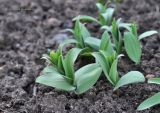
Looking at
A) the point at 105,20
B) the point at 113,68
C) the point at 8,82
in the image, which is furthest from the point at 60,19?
the point at 113,68

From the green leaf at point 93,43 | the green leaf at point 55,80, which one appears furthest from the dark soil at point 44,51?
the green leaf at point 93,43

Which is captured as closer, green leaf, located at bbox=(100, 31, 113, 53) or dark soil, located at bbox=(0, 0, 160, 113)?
dark soil, located at bbox=(0, 0, 160, 113)

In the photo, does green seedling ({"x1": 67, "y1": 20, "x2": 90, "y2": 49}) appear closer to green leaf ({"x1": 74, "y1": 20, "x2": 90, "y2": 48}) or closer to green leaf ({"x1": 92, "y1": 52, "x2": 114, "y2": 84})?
green leaf ({"x1": 74, "y1": 20, "x2": 90, "y2": 48})

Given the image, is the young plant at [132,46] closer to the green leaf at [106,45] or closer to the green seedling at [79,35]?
the green leaf at [106,45]

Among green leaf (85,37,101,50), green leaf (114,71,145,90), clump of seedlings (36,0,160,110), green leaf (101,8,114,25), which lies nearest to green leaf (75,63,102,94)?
clump of seedlings (36,0,160,110)

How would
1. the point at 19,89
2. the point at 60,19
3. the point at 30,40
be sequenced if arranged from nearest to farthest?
1. the point at 19,89
2. the point at 30,40
3. the point at 60,19

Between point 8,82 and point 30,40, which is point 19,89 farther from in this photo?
point 30,40
